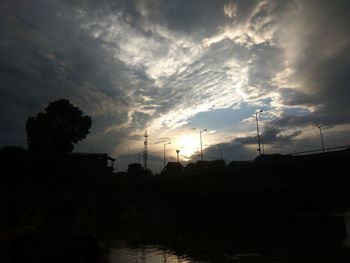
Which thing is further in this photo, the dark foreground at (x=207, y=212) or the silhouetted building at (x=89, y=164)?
the silhouetted building at (x=89, y=164)

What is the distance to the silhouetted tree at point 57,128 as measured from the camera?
3369 inches

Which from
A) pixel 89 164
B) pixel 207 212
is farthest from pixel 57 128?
pixel 207 212

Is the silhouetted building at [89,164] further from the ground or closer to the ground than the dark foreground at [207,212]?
further from the ground

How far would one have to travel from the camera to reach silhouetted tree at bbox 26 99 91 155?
8556cm

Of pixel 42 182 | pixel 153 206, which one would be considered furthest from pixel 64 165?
pixel 153 206

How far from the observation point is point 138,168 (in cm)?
17875

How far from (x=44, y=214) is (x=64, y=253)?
69.2 meters

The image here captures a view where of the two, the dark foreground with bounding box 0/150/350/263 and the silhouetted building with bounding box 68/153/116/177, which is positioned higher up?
the silhouetted building with bounding box 68/153/116/177

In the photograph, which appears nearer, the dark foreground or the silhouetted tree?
the dark foreground

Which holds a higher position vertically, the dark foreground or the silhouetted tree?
the silhouetted tree

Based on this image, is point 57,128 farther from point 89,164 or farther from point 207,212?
point 207,212

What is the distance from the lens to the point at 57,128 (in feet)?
288

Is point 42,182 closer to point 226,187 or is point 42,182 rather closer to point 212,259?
point 226,187

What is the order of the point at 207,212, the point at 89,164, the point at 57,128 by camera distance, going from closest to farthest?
the point at 207,212 < the point at 57,128 < the point at 89,164
